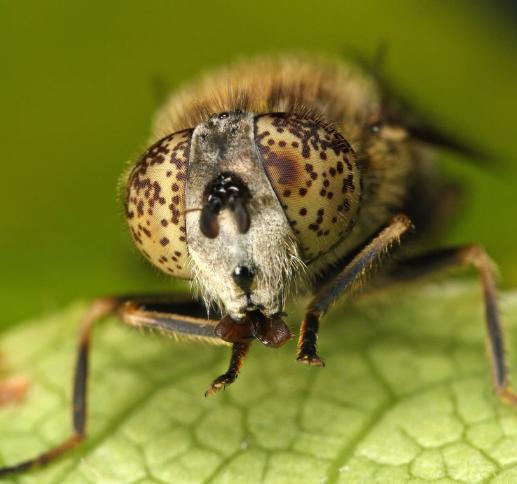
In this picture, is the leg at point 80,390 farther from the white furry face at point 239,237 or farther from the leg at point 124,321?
the white furry face at point 239,237

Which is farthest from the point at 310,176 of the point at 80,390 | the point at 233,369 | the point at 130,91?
the point at 130,91

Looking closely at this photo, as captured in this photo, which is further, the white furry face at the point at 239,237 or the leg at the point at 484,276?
the leg at the point at 484,276

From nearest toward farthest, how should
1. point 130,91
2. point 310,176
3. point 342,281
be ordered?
1. point 310,176
2. point 342,281
3. point 130,91

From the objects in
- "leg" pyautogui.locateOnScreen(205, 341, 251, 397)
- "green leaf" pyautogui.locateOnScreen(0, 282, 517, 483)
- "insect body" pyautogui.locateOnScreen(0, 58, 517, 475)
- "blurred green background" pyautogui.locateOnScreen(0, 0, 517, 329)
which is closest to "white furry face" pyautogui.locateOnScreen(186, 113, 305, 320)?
"insect body" pyautogui.locateOnScreen(0, 58, 517, 475)

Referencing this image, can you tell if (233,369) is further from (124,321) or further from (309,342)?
(124,321)

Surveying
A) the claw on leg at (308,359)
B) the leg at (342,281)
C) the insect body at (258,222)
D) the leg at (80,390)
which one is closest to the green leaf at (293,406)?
the leg at (80,390)
